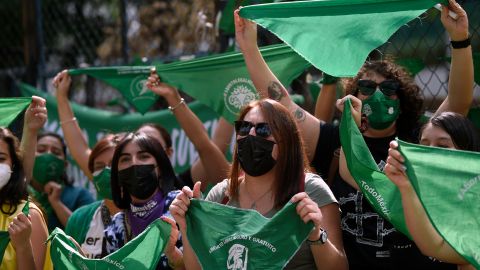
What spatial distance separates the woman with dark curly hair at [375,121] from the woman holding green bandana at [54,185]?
6.85ft

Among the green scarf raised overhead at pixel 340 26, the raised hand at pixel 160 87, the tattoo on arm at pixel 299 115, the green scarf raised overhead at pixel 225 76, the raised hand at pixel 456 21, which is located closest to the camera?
the green scarf raised overhead at pixel 340 26

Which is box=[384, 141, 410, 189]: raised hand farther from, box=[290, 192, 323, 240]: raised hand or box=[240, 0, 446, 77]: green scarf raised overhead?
box=[240, 0, 446, 77]: green scarf raised overhead

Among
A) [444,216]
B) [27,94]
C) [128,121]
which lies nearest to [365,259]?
[444,216]

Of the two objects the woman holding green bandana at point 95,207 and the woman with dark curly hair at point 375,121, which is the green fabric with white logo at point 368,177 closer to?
the woman with dark curly hair at point 375,121

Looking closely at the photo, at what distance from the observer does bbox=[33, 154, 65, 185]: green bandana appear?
20.9ft

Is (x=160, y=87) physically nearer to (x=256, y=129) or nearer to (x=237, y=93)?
(x=237, y=93)

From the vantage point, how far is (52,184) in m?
6.27

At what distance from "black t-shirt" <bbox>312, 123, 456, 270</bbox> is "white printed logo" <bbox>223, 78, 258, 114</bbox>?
3.45 feet

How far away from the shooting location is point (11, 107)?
200 inches

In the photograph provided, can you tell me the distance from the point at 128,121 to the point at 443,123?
3.58 m

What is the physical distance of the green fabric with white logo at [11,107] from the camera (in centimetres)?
506

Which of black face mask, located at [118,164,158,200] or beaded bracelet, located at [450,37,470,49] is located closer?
beaded bracelet, located at [450,37,470,49]

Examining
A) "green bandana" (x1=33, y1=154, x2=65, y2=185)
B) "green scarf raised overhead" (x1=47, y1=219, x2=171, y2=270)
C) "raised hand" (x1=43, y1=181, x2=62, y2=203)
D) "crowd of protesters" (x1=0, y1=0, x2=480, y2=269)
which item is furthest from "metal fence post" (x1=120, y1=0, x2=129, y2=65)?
"green scarf raised overhead" (x1=47, y1=219, x2=171, y2=270)

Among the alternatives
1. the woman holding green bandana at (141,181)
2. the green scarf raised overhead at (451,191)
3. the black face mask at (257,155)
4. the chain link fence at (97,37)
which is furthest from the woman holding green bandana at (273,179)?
the chain link fence at (97,37)
